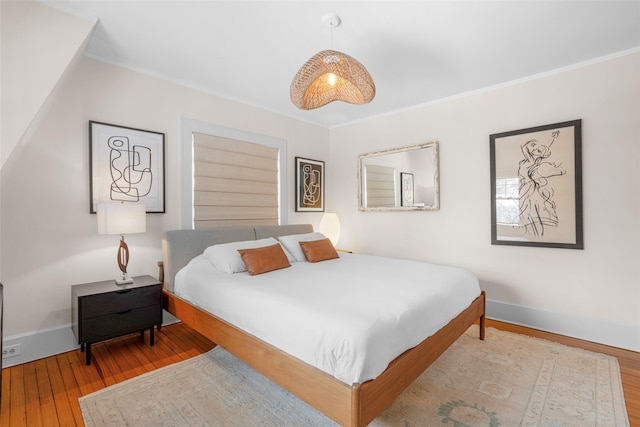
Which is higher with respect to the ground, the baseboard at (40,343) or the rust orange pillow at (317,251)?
the rust orange pillow at (317,251)

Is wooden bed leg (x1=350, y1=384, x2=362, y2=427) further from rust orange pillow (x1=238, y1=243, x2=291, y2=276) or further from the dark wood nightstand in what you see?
the dark wood nightstand

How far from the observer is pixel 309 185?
4.58 meters

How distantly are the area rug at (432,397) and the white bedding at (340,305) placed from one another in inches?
16.8

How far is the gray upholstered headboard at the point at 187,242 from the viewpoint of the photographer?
2902 millimetres

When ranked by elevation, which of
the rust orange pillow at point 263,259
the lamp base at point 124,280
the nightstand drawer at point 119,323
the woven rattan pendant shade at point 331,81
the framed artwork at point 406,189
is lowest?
the nightstand drawer at point 119,323

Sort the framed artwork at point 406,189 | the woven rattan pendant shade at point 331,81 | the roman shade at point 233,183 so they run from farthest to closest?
the framed artwork at point 406,189
the roman shade at point 233,183
the woven rattan pendant shade at point 331,81

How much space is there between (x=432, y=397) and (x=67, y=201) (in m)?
3.23

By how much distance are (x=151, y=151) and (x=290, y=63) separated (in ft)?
5.43

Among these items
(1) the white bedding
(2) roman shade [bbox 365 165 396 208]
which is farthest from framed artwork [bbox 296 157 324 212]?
(1) the white bedding

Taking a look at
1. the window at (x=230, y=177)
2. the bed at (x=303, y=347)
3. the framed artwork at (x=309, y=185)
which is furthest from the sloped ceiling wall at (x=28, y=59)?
the framed artwork at (x=309, y=185)

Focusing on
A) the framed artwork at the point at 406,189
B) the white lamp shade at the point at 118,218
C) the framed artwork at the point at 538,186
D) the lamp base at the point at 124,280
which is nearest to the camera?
the white lamp shade at the point at 118,218

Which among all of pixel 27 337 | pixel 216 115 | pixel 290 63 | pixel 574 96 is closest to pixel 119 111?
pixel 216 115

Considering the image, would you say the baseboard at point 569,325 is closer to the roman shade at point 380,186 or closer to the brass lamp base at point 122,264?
Answer: the roman shade at point 380,186

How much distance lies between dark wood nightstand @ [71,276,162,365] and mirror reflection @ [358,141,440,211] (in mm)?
2998
